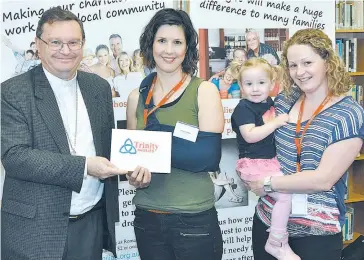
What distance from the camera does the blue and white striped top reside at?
2.09m

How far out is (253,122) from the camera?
2402mm

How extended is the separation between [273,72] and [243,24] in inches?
56.0

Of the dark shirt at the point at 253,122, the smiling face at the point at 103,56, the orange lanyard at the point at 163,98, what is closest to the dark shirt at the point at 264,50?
the smiling face at the point at 103,56

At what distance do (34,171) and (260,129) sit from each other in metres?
1.01

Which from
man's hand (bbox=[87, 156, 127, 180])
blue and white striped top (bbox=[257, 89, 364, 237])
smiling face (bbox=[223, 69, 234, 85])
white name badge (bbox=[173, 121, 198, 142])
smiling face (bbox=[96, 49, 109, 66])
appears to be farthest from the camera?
smiling face (bbox=[223, 69, 234, 85])

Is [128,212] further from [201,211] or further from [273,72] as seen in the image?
[273,72]

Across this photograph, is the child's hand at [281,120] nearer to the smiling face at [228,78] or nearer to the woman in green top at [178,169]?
the woman in green top at [178,169]

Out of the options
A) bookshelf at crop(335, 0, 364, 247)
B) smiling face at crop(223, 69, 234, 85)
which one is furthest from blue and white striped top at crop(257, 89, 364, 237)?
bookshelf at crop(335, 0, 364, 247)

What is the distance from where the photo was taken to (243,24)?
3834mm

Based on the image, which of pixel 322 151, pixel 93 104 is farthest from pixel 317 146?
pixel 93 104

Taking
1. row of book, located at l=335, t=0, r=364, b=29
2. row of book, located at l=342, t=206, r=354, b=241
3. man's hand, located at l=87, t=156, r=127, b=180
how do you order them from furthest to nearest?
1. row of book, located at l=342, t=206, r=354, b=241
2. row of book, located at l=335, t=0, r=364, b=29
3. man's hand, located at l=87, t=156, r=127, b=180

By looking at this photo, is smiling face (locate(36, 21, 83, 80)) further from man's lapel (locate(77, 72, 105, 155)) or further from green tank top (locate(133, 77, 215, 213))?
green tank top (locate(133, 77, 215, 213))

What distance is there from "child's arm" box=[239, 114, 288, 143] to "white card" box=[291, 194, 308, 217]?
1.02 feet

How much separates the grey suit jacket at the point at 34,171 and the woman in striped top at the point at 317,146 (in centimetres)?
88
